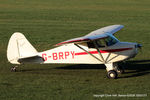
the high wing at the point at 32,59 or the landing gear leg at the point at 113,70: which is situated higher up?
the high wing at the point at 32,59

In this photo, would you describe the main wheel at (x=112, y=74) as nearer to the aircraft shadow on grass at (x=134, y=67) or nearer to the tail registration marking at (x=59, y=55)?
the aircraft shadow on grass at (x=134, y=67)

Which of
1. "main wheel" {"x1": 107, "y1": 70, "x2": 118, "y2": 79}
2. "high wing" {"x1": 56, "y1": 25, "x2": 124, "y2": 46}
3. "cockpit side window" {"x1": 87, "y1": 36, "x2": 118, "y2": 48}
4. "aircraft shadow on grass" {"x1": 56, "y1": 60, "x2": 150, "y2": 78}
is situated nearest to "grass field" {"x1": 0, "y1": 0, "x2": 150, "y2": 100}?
"aircraft shadow on grass" {"x1": 56, "y1": 60, "x2": 150, "y2": 78}

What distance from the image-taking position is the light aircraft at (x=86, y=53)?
52.9 ft

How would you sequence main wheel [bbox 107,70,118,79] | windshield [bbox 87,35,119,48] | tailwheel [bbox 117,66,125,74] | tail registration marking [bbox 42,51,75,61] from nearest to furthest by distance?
main wheel [bbox 107,70,118,79], windshield [bbox 87,35,119,48], tail registration marking [bbox 42,51,75,61], tailwheel [bbox 117,66,125,74]

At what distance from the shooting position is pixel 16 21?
38062mm

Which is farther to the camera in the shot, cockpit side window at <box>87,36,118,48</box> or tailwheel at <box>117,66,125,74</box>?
tailwheel at <box>117,66,125,74</box>

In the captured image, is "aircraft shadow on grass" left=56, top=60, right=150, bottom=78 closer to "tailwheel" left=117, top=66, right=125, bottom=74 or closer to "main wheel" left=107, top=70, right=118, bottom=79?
"tailwheel" left=117, top=66, right=125, bottom=74

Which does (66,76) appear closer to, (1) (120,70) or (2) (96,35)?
(2) (96,35)

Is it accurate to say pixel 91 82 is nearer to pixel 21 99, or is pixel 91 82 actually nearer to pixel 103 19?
pixel 21 99

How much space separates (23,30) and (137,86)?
1851 cm

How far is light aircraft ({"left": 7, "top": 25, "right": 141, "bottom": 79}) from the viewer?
52.9ft

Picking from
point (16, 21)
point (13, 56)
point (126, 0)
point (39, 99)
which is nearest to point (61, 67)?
point (13, 56)

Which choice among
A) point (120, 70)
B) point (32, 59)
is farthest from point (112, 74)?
point (32, 59)

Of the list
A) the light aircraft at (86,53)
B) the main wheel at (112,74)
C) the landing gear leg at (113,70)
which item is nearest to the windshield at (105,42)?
the light aircraft at (86,53)
